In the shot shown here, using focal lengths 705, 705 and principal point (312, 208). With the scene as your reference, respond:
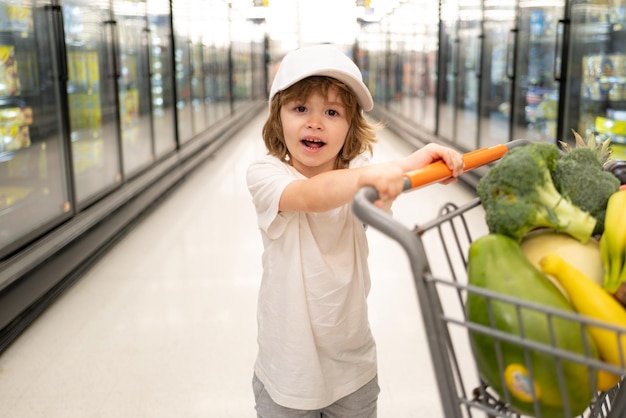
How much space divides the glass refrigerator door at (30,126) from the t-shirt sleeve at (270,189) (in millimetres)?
2416

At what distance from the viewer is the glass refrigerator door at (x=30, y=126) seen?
147 inches

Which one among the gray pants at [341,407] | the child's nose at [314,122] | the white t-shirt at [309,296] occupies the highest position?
the child's nose at [314,122]

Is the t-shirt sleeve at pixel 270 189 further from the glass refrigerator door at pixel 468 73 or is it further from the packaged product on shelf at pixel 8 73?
the glass refrigerator door at pixel 468 73

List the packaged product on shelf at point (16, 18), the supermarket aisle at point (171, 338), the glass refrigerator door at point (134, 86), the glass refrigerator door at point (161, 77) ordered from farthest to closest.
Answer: the glass refrigerator door at point (161, 77)
the glass refrigerator door at point (134, 86)
the packaged product on shelf at point (16, 18)
the supermarket aisle at point (171, 338)

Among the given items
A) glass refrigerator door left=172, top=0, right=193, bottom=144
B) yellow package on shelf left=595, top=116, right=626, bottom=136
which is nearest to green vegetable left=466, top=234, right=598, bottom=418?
yellow package on shelf left=595, top=116, right=626, bottom=136

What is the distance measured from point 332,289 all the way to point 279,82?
46 cm

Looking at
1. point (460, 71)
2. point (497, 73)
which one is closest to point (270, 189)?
point (497, 73)

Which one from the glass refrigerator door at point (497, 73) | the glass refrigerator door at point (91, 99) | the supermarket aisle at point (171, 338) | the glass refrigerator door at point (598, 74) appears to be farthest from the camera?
the glass refrigerator door at point (497, 73)

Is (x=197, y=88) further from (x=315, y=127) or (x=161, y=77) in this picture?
(x=315, y=127)

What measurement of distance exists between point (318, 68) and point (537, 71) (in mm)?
5136

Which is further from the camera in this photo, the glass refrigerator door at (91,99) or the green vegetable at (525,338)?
the glass refrigerator door at (91,99)

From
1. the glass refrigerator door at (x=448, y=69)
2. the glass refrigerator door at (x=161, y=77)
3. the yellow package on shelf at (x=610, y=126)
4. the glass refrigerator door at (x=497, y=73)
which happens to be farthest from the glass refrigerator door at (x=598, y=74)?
the glass refrigerator door at (x=161, y=77)

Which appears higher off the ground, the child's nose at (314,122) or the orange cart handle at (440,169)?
the child's nose at (314,122)

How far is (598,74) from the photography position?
4.77 metres
